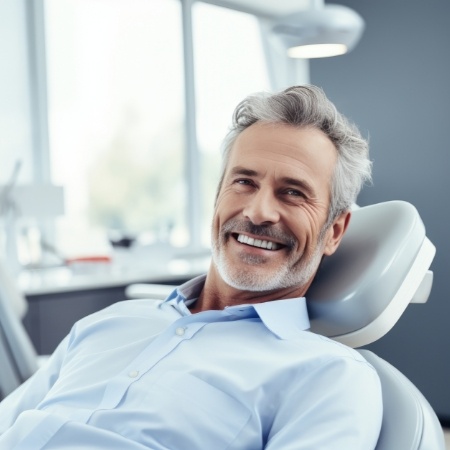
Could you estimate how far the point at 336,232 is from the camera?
162 centimetres

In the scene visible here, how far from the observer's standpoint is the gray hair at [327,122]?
1552mm

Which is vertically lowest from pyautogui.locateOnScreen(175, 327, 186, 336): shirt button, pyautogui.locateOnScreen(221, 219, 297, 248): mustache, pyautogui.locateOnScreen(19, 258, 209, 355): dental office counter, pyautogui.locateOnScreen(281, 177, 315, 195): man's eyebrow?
pyautogui.locateOnScreen(19, 258, 209, 355): dental office counter

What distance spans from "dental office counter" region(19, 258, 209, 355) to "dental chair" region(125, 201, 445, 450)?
2.02m

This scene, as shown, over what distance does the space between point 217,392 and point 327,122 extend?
575 mm

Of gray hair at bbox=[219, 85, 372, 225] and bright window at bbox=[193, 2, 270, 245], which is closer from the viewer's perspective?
gray hair at bbox=[219, 85, 372, 225]

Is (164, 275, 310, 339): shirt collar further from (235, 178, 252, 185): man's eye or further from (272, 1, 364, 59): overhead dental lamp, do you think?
(272, 1, 364, 59): overhead dental lamp

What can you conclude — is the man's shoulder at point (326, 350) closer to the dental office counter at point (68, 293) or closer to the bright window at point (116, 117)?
the dental office counter at point (68, 293)

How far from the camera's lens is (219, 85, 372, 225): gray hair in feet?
5.09

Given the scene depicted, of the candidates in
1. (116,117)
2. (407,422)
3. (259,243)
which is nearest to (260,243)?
(259,243)

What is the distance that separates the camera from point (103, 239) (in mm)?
4988

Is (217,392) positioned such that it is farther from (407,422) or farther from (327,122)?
(327,122)

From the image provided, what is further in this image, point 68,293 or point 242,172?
point 68,293

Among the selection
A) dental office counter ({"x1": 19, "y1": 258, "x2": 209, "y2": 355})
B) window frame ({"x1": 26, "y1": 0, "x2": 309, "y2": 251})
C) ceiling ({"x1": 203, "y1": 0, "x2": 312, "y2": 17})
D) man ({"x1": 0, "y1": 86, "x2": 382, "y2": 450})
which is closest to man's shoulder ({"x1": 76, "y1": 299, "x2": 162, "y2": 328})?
man ({"x1": 0, "y1": 86, "x2": 382, "y2": 450})

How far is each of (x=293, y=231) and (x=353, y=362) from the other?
0.33 meters
